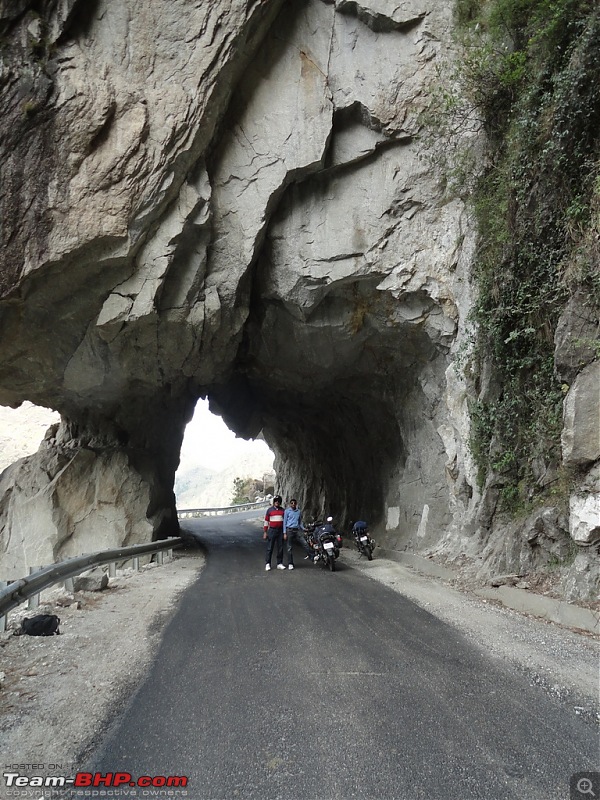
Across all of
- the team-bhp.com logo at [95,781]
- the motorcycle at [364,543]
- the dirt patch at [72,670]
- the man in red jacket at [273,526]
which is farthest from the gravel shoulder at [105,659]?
the motorcycle at [364,543]

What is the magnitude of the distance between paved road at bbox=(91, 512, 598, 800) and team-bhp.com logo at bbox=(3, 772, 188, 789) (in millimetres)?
58

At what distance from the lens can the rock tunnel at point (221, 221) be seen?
370 inches

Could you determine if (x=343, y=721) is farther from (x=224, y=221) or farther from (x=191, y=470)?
(x=191, y=470)

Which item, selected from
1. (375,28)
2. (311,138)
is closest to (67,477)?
(311,138)

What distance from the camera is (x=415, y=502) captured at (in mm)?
12578

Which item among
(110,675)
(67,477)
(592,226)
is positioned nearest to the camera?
(110,675)

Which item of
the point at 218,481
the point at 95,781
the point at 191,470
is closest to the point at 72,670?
the point at 95,781

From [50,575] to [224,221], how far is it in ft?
26.8

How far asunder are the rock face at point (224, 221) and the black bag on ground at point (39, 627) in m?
7.20

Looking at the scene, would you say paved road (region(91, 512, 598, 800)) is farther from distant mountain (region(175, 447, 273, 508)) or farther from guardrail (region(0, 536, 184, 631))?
distant mountain (region(175, 447, 273, 508))

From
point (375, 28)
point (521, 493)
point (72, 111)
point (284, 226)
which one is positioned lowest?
point (521, 493)

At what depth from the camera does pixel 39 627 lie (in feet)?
15.3

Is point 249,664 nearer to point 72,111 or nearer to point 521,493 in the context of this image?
point 521,493

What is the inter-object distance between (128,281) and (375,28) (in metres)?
7.77
